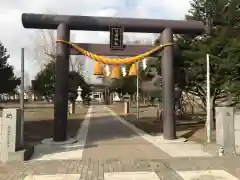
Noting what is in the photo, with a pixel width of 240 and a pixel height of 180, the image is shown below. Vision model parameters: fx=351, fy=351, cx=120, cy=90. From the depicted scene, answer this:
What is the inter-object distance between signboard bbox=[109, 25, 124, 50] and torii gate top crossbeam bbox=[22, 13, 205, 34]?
0.18 m

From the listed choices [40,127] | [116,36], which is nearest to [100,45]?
[116,36]

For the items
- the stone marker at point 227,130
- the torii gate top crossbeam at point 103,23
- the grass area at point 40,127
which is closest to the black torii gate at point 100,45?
the torii gate top crossbeam at point 103,23

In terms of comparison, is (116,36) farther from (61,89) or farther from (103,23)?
(61,89)

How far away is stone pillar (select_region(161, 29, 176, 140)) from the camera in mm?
13680

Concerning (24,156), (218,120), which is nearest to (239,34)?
(218,120)

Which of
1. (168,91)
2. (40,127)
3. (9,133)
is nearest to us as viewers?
(9,133)

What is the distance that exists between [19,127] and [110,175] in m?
3.57

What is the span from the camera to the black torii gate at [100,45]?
43.1ft

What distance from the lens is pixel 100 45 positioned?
13.9 meters

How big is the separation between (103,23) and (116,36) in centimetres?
71

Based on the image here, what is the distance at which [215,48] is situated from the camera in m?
14.1

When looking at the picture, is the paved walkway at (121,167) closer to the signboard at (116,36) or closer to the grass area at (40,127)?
the grass area at (40,127)

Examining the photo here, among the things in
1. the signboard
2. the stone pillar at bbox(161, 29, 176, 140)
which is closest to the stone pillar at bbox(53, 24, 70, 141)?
the signboard

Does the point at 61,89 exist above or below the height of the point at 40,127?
above
